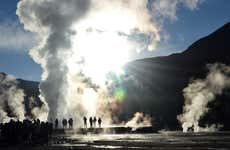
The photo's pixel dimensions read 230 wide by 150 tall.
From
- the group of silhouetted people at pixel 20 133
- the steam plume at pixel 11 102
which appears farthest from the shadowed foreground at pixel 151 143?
the steam plume at pixel 11 102

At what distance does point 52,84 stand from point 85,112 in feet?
133

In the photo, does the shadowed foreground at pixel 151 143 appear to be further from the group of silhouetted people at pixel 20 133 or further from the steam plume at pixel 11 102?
the steam plume at pixel 11 102

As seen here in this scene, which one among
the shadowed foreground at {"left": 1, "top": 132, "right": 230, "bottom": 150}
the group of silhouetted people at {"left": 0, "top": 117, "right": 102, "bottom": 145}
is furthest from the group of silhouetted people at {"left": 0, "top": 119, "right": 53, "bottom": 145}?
the shadowed foreground at {"left": 1, "top": 132, "right": 230, "bottom": 150}

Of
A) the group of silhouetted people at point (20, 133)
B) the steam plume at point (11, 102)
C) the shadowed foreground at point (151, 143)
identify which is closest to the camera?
the shadowed foreground at point (151, 143)

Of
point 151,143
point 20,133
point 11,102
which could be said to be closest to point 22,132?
point 20,133

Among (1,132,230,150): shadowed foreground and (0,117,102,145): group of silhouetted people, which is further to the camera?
(0,117,102,145): group of silhouetted people

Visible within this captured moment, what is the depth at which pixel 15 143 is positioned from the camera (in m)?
92.7

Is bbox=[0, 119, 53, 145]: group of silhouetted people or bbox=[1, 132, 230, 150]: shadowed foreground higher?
bbox=[0, 119, 53, 145]: group of silhouetted people

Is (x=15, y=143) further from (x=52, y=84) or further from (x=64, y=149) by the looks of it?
(x=52, y=84)

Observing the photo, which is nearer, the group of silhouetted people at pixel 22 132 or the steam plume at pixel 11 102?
the group of silhouetted people at pixel 22 132

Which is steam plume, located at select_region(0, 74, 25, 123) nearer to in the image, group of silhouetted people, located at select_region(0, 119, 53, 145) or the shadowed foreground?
group of silhouetted people, located at select_region(0, 119, 53, 145)

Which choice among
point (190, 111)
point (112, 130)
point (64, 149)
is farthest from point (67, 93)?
point (64, 149)

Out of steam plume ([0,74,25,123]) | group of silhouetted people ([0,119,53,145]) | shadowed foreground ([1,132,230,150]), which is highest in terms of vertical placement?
steam plume ([0,74,25,123])

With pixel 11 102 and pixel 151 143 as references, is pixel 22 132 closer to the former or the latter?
pixel 151 143
